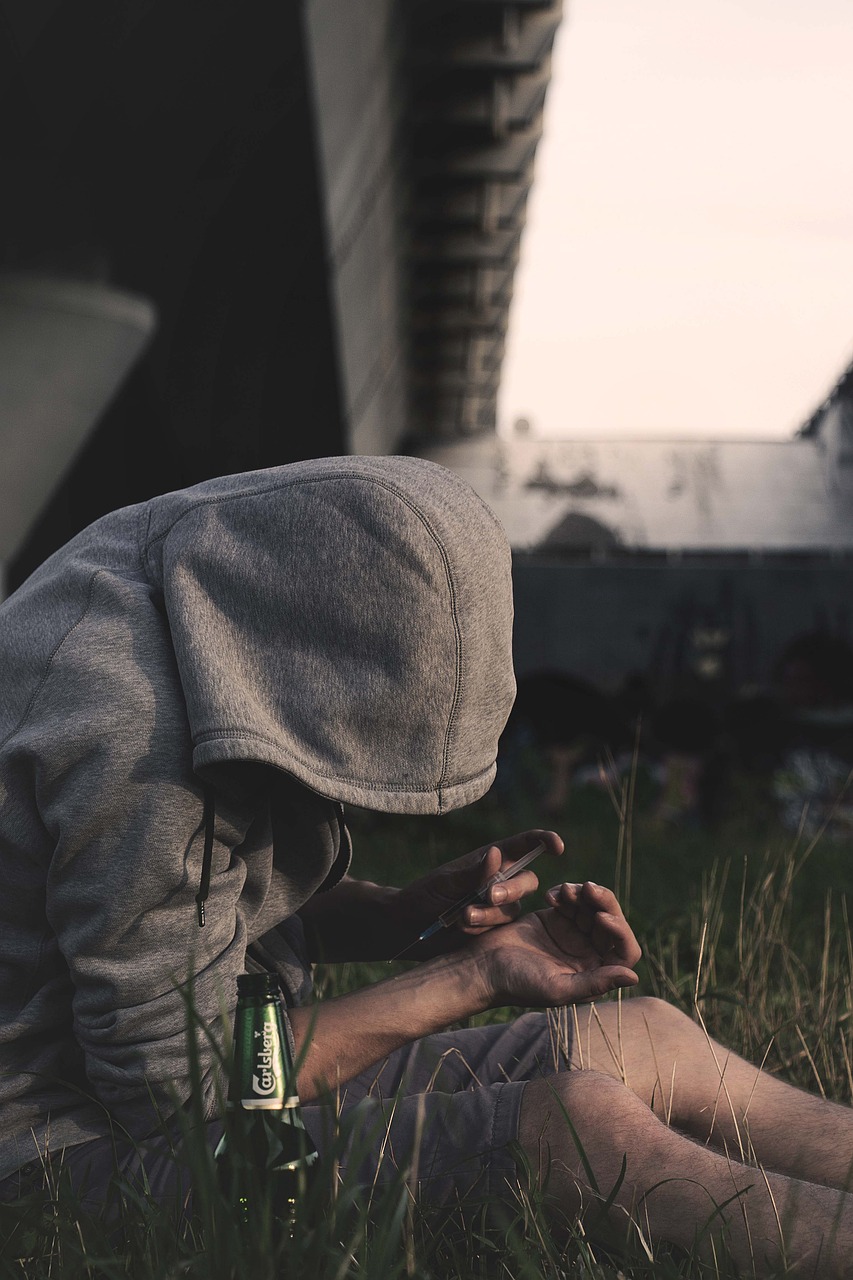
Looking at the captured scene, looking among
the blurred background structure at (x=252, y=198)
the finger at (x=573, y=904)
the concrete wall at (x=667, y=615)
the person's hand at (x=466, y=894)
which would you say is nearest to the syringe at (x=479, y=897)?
Answer: the person's hand at (x=466, y=894)

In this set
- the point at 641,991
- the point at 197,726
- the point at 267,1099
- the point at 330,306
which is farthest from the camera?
the point at 330,306

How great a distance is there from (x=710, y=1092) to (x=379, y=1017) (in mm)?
682

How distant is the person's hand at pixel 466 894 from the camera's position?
2.25m

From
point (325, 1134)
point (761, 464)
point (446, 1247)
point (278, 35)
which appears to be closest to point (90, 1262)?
point (325, 1134)

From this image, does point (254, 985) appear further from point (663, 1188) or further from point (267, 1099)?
point (663, 1188)

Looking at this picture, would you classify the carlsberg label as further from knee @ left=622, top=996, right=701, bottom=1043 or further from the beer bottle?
knee @ left=622, top=996, right=701, bottom=1043

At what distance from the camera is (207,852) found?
1862 millimetres

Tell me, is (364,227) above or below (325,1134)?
below

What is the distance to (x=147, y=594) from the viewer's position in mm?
1958

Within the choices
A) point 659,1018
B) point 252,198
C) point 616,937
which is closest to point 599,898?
point 616,937

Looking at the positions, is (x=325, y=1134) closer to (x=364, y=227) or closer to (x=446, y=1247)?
(x=446, y=1247)

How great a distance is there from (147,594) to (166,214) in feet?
24.8

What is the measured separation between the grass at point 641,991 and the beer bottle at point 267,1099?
0.08 m

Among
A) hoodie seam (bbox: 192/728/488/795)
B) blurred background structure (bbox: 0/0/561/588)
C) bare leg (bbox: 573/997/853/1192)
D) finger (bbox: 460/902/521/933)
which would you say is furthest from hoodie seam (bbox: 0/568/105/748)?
blurred background structure (bbox: 0/0/561/588)
